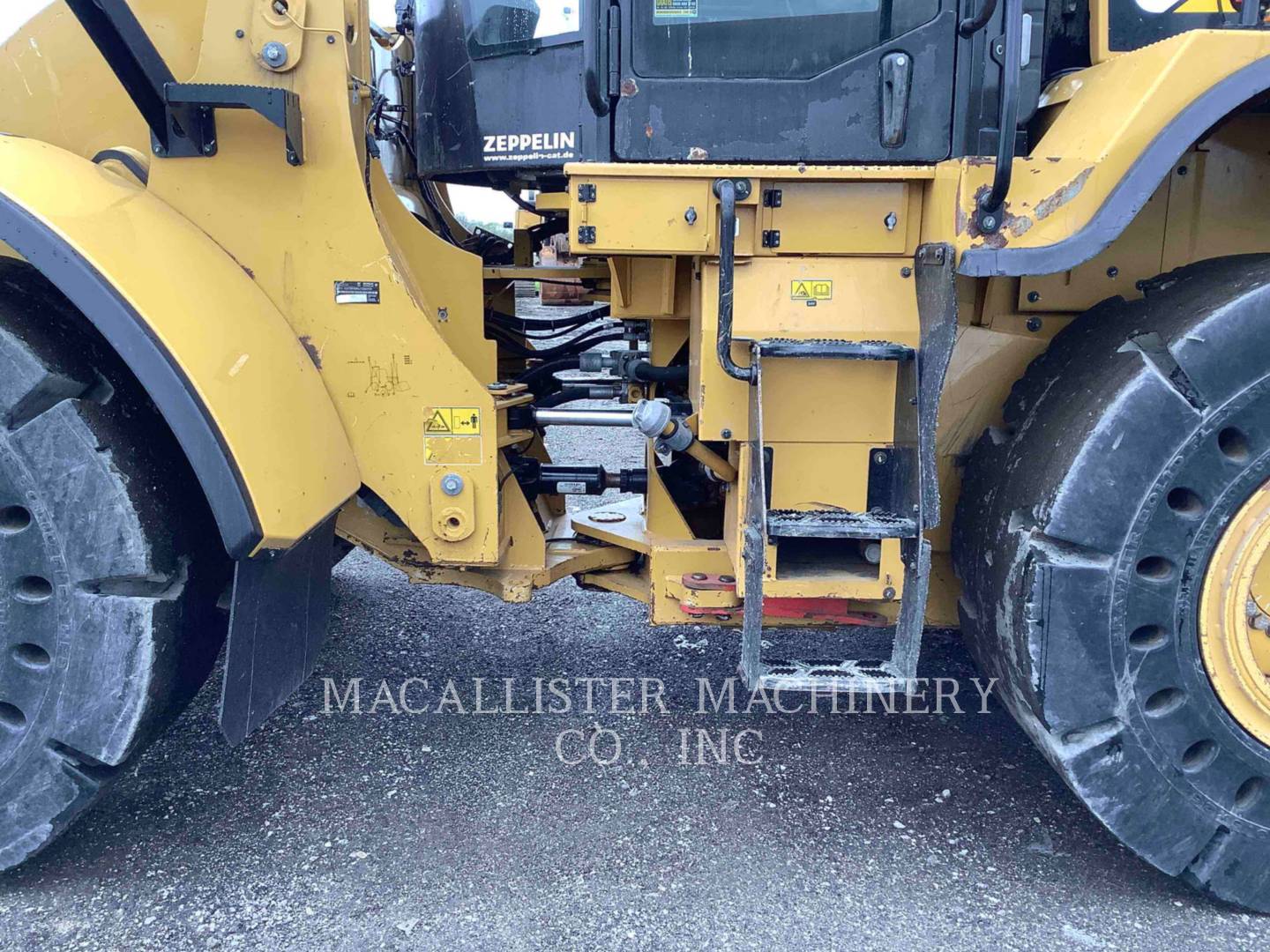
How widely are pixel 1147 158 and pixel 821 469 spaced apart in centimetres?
91

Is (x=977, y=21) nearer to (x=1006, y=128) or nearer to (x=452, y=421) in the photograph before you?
(x=1006, y=128)

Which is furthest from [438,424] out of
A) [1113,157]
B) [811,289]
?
[1113,157]

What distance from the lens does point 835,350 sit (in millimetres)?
2111

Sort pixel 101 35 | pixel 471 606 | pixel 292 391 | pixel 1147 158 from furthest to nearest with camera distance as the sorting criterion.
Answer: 1. pixel 471 606
2. pixel 292 391
3. pixel 101 35
4. pixel 1147 158

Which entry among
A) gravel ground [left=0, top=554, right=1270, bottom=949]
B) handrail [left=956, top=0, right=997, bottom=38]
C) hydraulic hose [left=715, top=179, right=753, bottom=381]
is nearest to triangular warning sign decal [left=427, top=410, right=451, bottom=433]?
hydraulic hose [left=715, top=179, right=753, bottom=381]

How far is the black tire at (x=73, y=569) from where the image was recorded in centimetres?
193

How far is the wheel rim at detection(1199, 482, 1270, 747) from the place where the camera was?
196 centimetres

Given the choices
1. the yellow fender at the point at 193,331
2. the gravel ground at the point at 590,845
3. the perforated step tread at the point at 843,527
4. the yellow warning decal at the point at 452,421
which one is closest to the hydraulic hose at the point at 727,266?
the perforated step tread at the point at 843,527

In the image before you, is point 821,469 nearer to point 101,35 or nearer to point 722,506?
point 722,506

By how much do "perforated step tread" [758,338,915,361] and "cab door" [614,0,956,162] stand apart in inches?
17.9

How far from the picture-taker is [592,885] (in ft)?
7.17

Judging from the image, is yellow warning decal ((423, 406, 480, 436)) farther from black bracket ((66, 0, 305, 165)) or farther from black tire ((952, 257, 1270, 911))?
black tire ((952, 257, 1270, 911))

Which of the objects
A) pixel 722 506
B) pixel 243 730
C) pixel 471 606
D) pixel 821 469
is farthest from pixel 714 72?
pixel 471 606

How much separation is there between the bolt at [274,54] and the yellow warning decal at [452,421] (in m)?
0.85
